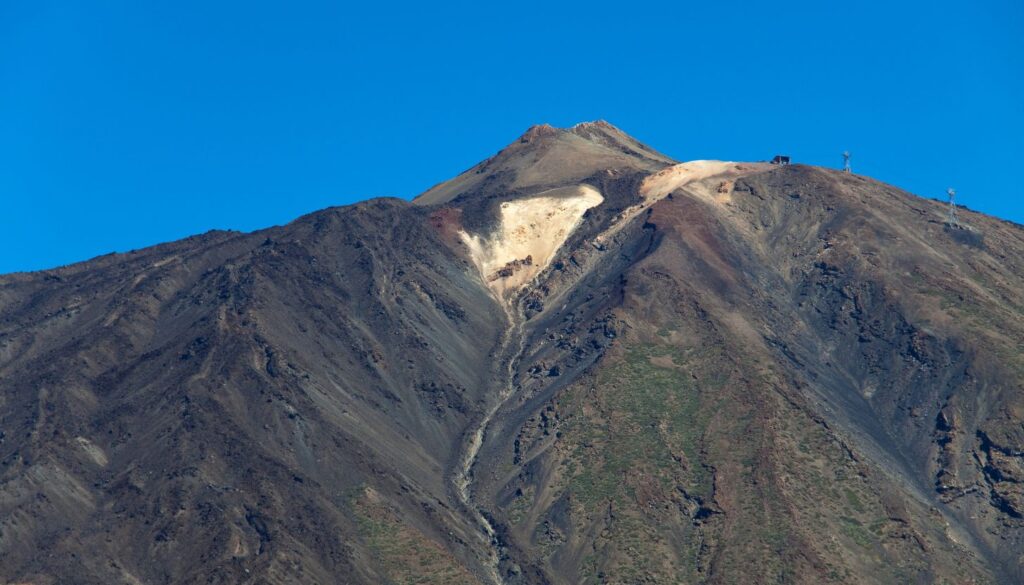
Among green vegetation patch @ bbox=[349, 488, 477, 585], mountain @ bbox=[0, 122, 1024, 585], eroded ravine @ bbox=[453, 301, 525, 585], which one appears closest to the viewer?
green vegetation patch @ bbox=[349, 488, 477, 585]

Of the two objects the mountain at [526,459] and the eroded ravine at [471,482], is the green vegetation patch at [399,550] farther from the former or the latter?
the eroded ravine at [471,482]

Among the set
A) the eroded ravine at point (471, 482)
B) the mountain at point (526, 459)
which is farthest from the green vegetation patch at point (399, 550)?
the eroded ravine at point (471, 482)

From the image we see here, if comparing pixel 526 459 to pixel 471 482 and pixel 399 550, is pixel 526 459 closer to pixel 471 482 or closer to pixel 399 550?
pixel 471 482

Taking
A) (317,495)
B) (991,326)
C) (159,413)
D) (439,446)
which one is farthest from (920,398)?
(159,413)

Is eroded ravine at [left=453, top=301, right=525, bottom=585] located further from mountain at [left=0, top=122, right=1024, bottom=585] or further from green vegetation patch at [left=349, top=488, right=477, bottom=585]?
green vegetation patch at [left=349, top=488, right=477, bottom=585]

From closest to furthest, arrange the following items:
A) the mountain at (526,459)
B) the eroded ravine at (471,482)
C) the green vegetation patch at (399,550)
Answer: the green vegetation patch at (399,550)
the mountain at (526,459)
the eroded ravine at (471,482)

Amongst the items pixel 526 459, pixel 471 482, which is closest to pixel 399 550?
pixel 471 482

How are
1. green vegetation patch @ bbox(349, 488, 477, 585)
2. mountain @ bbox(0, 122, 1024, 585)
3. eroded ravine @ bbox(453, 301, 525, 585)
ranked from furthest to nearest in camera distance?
eroded ravine @ bbox(453, 301, 525, 585), mountain @ bbox(0, 122, 1024, 585), green vegetation patch @ bbox(349, 488, 477, 585)

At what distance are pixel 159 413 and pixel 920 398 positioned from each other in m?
81.2

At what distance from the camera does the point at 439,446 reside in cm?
18788

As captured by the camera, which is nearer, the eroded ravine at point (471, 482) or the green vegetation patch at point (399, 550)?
the green vegetation patch at point (399, 550)

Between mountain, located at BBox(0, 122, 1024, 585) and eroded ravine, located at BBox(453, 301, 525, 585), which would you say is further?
eroded ravine, located at BBox(453, 301, 525, 585)

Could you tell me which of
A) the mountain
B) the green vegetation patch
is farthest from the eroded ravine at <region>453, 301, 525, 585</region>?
the green vegetation patch

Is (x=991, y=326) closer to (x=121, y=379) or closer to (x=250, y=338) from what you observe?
(x=250, y=338)
